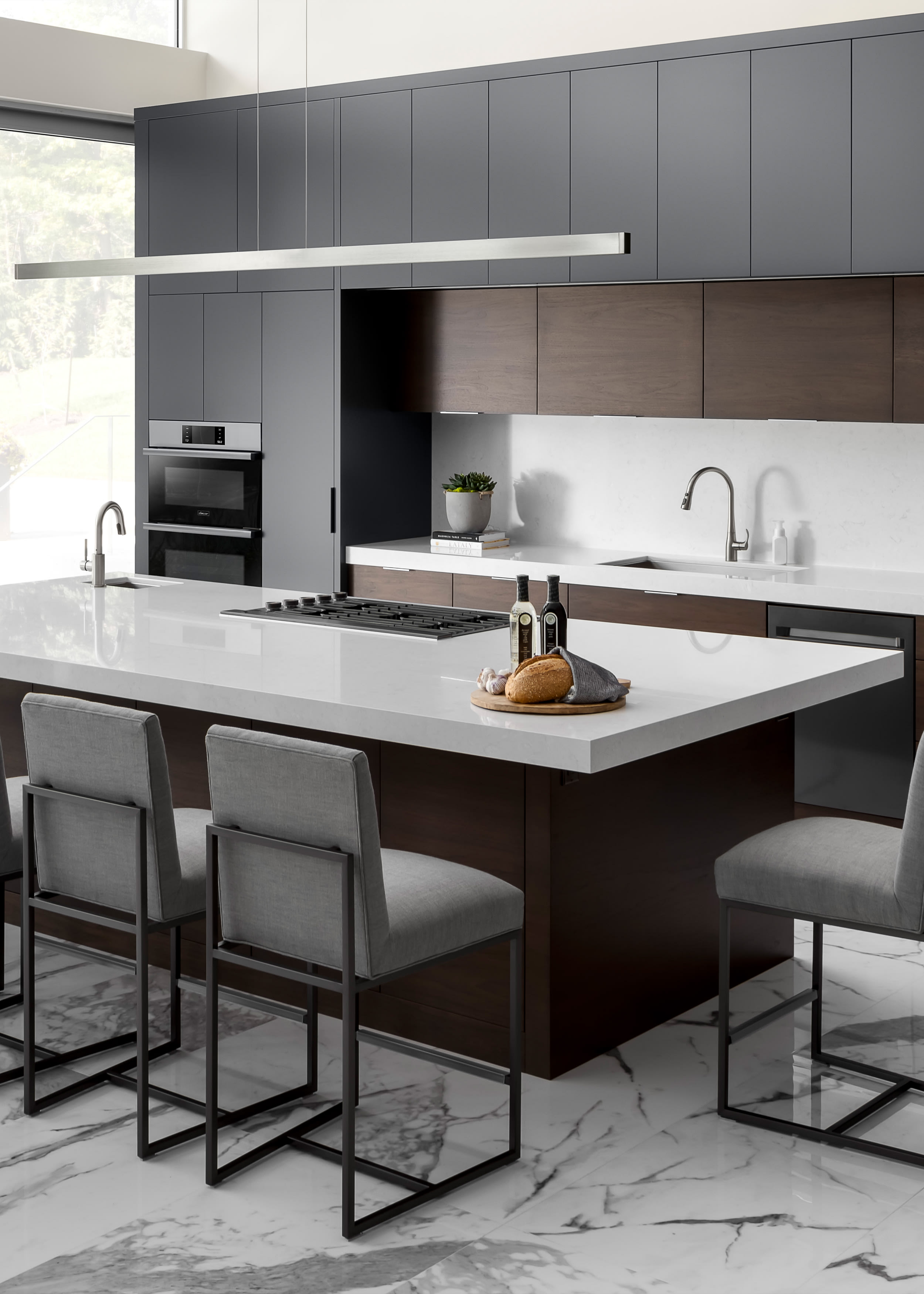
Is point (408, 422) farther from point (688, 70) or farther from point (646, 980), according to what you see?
point (646, 980)

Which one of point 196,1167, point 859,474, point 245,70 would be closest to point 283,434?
point 245,70

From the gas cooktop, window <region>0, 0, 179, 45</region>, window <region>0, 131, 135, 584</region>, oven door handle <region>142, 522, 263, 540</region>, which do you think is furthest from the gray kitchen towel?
window <region>0, 0, 179, 45</region>

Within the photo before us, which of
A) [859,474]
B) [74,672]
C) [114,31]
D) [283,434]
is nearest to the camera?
[74,672]

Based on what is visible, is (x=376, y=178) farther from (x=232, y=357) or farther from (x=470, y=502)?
(x=470, y=502)

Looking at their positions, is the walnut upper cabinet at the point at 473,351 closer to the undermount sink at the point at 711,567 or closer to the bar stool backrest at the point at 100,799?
the undermount sink at the point at 711,567

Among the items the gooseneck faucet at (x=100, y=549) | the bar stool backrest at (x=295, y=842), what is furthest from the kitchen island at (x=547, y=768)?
the gooseneck faucet at (x=100, y=549)

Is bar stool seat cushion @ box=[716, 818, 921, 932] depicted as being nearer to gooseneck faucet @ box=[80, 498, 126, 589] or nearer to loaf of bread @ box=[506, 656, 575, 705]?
loaf of bread @ box=[506, 656, 575, 705]

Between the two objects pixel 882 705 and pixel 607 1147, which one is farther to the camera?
pixel 882 705

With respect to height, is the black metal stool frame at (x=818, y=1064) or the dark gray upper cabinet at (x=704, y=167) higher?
the dark gray upper cabinet at (x=704, y=167)

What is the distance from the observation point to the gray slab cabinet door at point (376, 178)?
6.02 meters

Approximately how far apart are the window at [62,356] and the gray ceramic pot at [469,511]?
1.78 m

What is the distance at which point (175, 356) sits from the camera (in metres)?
6.84

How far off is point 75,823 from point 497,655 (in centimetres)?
115

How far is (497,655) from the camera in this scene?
148 inches
